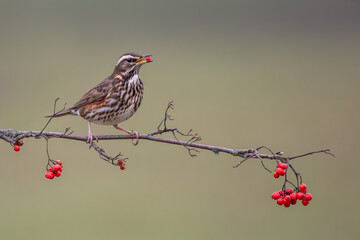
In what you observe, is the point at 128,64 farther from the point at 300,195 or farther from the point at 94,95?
the point at 300,195

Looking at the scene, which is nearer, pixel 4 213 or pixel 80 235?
pixel 80 235

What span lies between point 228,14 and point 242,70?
3307 mm

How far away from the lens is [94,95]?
17.2 feet

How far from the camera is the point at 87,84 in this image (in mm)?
18094

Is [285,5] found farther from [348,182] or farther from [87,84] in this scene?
Answer: [348,182]

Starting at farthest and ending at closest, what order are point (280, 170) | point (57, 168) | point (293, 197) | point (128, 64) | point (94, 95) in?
point (128, 64), point (94, 95), point (57, 168), point (293, 197), point (280, 170)

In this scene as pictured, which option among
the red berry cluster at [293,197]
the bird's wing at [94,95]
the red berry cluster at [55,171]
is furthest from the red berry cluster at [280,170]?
the bird's wing at [94,95]

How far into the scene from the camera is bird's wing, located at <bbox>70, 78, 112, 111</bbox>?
5.23 m

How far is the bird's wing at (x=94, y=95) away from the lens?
206 inches

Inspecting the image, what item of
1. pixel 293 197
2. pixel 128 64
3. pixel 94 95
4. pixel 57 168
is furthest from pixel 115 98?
pixel 293 197

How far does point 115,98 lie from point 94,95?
0.17 m

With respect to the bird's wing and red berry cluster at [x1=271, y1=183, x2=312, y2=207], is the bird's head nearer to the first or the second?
the bird's wing

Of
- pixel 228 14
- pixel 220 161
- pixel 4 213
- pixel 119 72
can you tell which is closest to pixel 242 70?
pixel 228 14

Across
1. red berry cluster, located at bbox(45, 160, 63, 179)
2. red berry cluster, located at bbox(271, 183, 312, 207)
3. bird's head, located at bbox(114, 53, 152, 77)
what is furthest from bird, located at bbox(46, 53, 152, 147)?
red berry cluster, located at bbox(271, 183, 312, 207)
